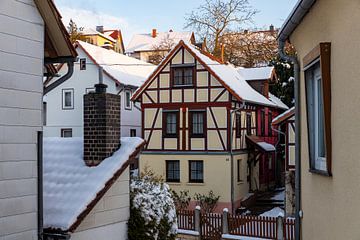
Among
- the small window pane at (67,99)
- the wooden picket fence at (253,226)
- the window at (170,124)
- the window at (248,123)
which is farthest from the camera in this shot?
the small window pane at (67,99)

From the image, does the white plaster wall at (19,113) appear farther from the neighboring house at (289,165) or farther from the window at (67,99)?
the window at (67,99)

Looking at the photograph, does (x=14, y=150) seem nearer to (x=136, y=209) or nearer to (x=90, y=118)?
(x=90, y=118)

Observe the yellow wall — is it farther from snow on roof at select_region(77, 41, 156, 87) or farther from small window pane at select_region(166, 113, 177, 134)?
snow on roof at select_region(77, 41, 156, 87)

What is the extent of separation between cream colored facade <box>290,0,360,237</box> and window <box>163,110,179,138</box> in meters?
17.8

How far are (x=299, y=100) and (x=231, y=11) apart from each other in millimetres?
31872

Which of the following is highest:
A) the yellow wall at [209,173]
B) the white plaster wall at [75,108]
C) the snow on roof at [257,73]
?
the snow on roof at [257,73]

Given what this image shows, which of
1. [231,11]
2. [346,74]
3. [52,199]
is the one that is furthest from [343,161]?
[231,11]

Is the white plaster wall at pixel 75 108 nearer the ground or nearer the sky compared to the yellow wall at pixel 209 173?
nearer the sky

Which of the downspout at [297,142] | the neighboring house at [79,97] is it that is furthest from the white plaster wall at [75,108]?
the downspout at [297,142]

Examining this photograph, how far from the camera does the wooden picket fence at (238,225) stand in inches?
599

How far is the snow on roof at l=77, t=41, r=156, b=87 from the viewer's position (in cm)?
2795

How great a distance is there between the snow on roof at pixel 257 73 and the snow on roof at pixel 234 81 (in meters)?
0.65

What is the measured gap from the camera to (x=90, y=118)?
7.73 meters

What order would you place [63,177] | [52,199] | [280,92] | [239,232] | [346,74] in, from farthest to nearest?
1. [280,92]
2. [239,232]
3. [63,177]
4. [52,199]
5. [346,74]
